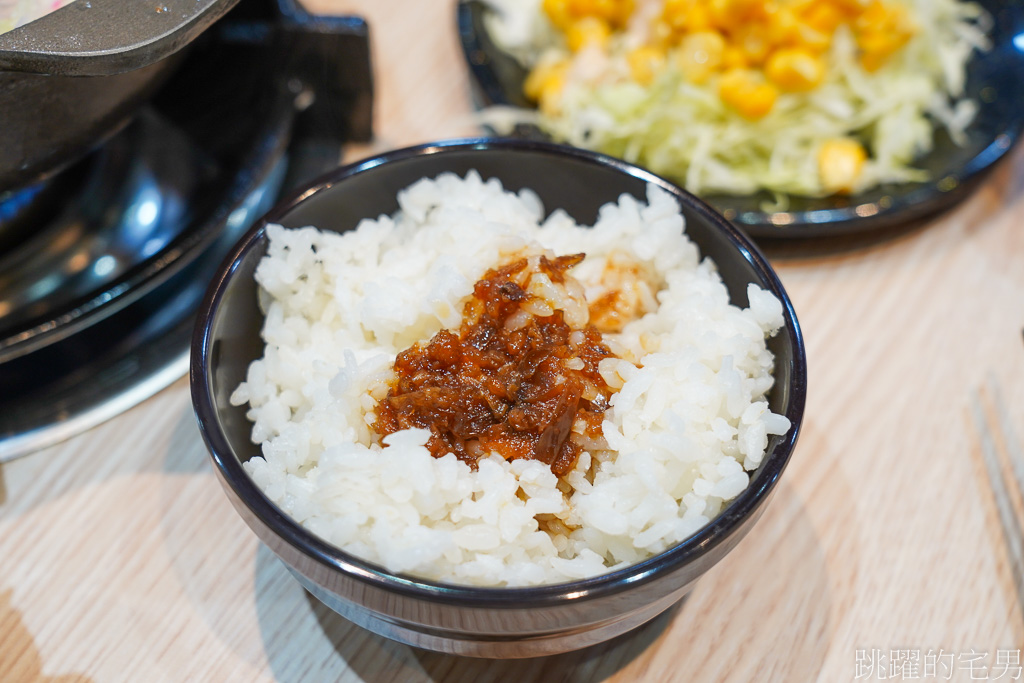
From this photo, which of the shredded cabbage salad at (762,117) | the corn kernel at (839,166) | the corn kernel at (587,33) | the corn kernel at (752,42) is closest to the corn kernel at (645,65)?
the shredded cabbage salad at (762,117)

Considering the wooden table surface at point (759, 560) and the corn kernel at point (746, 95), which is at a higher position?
the corn kernel at point (746, 95)

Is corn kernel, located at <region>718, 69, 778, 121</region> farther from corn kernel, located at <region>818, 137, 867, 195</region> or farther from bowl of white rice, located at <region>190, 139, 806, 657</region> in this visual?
bowl of white rice, located at <region>190, 139, 806, 657</region>

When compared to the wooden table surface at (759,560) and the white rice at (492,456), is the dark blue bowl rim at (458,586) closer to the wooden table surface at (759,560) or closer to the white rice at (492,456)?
the white rice at (492,456)

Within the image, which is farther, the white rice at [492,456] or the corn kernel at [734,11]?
the corn kernel at [734,11]

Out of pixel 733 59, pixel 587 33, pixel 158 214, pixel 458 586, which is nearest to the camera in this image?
pixel 458 586

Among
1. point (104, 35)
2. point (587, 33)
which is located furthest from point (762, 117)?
point (104, 35)

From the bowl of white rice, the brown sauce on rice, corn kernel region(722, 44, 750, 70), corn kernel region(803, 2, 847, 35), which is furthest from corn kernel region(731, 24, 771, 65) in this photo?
the brown sauce on rice

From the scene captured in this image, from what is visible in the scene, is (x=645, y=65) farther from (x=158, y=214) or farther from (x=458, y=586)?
(x=458, y=586)
